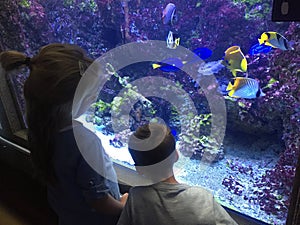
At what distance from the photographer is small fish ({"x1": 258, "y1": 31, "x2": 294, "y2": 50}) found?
1016 mm

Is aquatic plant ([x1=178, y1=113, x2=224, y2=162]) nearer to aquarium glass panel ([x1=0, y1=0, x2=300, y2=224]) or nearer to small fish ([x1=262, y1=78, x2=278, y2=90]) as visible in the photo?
aquarium glass panel ([x1=0, y1=0, x2=300, y2=224])

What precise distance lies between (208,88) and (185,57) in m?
0.18

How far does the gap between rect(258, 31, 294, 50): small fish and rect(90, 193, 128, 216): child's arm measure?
33.4 inches

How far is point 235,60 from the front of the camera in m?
1.20

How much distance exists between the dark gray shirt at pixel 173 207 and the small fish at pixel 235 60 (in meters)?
0.54

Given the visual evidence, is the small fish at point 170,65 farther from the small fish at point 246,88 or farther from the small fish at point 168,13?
the small fish at point 246,88

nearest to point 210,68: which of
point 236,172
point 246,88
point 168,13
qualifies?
point 246,88

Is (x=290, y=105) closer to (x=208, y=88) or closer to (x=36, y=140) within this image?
(x=208, y=88)

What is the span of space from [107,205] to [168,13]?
89 cm

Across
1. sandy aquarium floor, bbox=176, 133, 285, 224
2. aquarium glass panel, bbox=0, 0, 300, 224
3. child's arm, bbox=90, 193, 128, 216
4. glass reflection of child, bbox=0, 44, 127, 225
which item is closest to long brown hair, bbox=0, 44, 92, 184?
glass reflection of child, bbox=0, 44, 127, 225

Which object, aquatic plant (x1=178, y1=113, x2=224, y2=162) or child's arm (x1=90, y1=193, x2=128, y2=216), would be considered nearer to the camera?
child's arm (x1=90, y1=193, x2=128, y2=216)

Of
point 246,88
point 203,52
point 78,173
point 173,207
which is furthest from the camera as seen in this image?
point 203,52

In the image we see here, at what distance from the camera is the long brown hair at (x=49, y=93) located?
101cm

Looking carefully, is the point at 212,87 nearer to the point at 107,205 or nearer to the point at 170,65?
the point at 170,65
